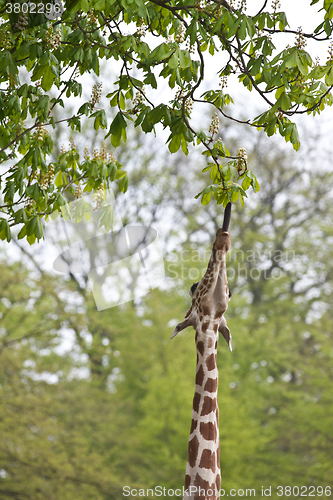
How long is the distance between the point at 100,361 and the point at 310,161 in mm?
7613

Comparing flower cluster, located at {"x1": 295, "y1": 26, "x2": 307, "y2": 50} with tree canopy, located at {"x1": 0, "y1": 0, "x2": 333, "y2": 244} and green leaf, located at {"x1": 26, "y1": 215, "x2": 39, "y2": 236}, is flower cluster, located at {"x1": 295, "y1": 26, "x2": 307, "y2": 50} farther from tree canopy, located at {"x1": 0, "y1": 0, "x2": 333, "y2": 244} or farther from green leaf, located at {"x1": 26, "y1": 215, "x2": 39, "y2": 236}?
green leaf, located at {"x1": 26, "y1": 215, "x2": 39, "y2": 236}

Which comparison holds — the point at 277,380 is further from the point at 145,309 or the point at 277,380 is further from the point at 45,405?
the point at 45,405

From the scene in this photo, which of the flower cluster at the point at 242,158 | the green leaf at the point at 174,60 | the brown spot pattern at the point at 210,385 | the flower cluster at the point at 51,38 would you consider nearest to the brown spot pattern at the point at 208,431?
the brown spot pattern at the point at 210,385

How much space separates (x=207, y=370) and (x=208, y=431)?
0.97ft

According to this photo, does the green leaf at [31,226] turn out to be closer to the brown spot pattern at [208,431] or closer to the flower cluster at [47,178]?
the flower cluster at [47,178]

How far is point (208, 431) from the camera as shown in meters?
2.48

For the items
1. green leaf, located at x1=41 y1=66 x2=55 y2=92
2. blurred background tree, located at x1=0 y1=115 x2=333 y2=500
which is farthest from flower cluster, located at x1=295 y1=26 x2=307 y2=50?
blurred background tree, located at x1=0 y1=115 x2=333 y2=500

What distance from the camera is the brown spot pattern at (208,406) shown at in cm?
251

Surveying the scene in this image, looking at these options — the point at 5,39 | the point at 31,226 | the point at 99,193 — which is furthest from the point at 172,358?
the point at 5,39

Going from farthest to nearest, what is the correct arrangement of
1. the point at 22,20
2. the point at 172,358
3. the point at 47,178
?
Result: the point at 172,358, the point at 47,178, the point at 22,20

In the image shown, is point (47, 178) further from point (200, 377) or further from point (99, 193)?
point (200, 377)

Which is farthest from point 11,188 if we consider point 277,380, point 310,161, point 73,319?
point 310,161

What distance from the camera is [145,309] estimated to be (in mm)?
11781

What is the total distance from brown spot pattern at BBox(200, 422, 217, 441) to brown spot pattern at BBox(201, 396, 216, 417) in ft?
0.17
